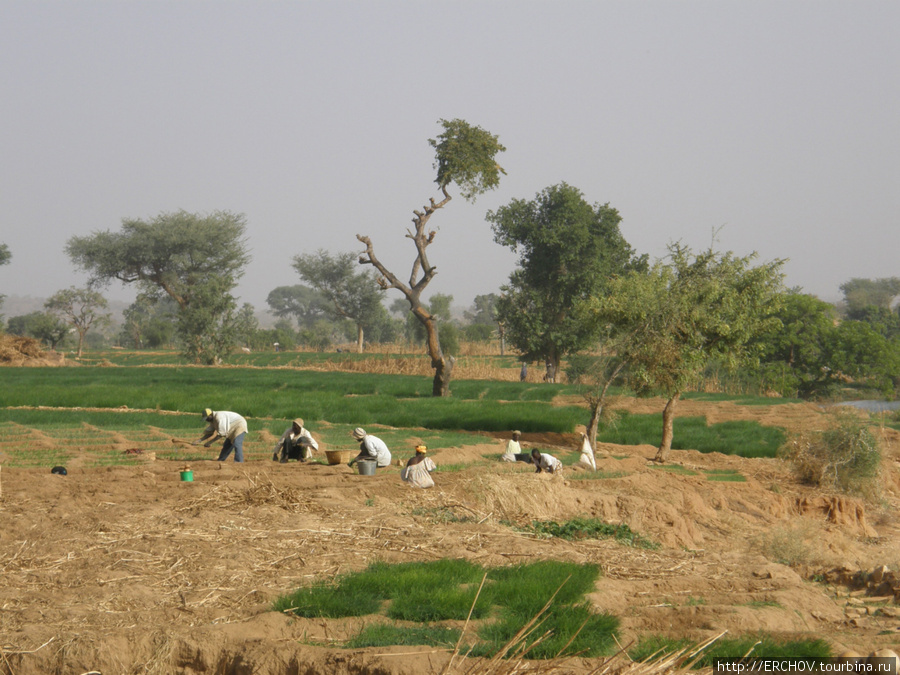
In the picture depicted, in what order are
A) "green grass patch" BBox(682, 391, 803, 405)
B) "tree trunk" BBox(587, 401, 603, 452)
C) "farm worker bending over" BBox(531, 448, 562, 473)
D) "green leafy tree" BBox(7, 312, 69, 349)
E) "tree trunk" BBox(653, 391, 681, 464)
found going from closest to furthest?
1. "farm worker bending over" BBox(531, 448, 562, 473)
2. "tree trunk" BBox(587, 401, 603, 452)
3. "tree trunk" BBox(653, 391, 681, 464)
4. "green grass patch" BBox(682, 391, 803, 405)
5. "green leafy tree" BBox(7, 312, 69, 349)

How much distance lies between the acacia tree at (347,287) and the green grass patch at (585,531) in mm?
65049

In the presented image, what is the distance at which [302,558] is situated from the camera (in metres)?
8.11

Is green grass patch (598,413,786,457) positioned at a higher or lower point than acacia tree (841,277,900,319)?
lower

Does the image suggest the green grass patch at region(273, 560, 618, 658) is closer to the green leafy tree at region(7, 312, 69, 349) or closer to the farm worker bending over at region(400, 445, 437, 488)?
the farm worker bending over at region(400, 445, 437, 488)

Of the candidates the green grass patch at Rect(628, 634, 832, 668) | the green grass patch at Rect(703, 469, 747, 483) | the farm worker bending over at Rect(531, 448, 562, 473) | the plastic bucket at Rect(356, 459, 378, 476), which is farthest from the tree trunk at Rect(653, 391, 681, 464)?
the green grass patch at Rect(628, 634, 832, 668)

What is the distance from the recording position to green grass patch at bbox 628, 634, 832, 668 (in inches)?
214

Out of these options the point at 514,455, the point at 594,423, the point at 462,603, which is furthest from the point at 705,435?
the point at 462,603

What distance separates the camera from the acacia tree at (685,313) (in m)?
20.3

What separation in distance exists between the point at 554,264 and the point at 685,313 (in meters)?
21.0

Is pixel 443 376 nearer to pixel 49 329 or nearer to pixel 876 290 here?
pixel 49 329

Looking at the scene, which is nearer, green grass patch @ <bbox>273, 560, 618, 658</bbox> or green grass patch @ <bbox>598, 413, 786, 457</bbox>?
green grass patch @ <bbox>273, 560, 618, 658</bbox>

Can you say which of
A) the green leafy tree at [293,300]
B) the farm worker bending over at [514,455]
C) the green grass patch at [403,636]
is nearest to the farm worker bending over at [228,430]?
the farm worker bending over at [514,455]

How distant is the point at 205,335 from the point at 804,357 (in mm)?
34884

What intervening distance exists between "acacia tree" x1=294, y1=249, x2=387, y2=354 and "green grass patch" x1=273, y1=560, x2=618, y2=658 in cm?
6834
